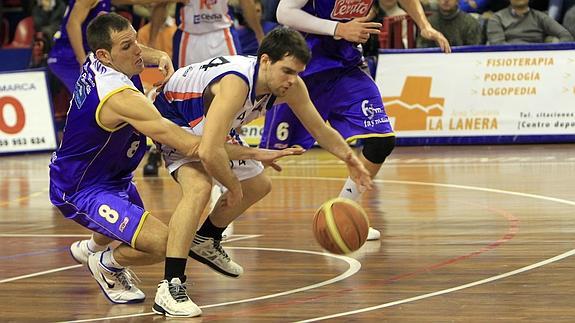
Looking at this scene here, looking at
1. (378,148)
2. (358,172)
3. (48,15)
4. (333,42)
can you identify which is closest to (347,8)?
(333,42)

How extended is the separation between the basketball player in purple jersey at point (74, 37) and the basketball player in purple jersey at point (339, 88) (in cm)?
239

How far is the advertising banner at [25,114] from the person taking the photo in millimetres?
15312

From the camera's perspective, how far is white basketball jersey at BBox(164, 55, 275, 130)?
20.8 ft

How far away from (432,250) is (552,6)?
8.56 meters

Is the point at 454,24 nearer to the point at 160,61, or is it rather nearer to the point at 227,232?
the point at 227,232

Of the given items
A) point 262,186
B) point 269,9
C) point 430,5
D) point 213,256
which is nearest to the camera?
point 213,256

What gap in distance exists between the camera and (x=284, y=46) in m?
6.16

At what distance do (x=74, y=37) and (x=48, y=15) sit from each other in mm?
7461

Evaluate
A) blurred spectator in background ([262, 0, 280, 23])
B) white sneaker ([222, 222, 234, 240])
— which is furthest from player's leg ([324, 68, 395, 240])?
blurred spectator in background ([262, 0, 280, 23])

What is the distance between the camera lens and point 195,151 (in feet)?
20.3

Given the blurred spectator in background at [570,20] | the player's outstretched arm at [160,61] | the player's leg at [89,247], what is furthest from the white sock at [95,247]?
the blurred spectator in background at [570,20]

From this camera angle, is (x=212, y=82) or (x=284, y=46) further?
(x=212, y=82)

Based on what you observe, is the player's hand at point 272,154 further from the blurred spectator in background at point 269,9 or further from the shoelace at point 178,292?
the blurred spectator in background at point 269,9

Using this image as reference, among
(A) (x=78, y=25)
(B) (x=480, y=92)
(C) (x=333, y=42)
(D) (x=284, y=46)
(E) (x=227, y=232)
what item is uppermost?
(D) (x=284, y=46)
